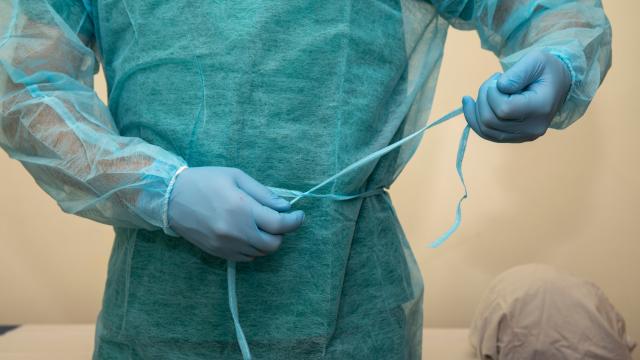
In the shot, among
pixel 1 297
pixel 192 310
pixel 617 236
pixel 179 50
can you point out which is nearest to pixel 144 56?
pixel 179 50

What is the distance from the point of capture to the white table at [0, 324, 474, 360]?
4.80 ft

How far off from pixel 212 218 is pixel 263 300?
14cm

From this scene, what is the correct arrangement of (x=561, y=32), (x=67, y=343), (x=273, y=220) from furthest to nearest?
(x=67, y=343) → (x=561, y=32) → (x=273, y=220)

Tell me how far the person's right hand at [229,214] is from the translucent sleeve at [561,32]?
1.21 ft

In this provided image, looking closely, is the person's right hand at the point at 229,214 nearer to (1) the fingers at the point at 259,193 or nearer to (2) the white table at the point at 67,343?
(1) the fingers at the point at 259,193

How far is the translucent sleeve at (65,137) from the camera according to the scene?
67cm

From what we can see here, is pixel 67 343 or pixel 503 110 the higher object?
pixel 503 110

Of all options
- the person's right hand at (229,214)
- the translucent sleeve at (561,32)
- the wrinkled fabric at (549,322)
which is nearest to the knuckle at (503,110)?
the translucent sleeve at (561,32)

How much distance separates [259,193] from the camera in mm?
660

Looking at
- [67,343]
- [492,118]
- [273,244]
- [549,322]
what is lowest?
[67,343]

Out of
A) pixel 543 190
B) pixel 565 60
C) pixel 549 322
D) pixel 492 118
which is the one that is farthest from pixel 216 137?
pixel 543 190

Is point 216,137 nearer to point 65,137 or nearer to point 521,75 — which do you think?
point 65,137

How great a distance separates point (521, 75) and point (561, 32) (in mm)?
146

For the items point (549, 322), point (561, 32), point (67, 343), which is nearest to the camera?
point (561, 32)
